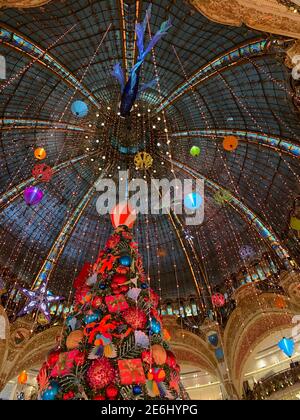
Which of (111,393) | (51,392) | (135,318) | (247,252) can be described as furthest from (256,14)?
(247,252)

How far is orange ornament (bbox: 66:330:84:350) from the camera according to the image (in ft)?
16.6

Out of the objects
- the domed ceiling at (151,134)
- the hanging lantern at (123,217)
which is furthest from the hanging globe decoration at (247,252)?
the hanging lantern at (123,217)

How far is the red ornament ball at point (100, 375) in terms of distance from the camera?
438cm

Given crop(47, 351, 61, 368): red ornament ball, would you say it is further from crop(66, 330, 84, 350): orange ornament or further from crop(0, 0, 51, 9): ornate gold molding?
crop(0, 0, 51, 9): ornate gold molding

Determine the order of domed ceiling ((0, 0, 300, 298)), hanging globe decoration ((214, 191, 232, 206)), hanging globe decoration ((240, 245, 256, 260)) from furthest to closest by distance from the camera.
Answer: hanging globe decoration ((240, 245, 256, 260)) < hanging globe decoration ((214, 191, 232, 206)) < domed ceiling ((0, 0, 300, 298))

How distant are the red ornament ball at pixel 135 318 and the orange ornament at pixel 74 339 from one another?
32.8 inches

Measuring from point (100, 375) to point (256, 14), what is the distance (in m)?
7.69

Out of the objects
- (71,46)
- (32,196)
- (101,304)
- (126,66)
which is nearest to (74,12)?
(71,46)

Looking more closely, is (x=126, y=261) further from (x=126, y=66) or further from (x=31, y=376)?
(x=31, y=376)

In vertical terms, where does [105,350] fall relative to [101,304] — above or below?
below

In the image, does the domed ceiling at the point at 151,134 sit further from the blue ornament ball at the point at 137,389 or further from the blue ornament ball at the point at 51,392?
the blue ornament ball at the point at 51,392

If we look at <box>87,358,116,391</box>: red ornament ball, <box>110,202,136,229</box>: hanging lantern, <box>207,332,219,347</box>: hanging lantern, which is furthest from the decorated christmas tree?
<box>207,332,219,347</box>: hanging lantern

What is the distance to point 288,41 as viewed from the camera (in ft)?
→ 24.3

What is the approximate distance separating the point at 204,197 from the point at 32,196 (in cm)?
1113
